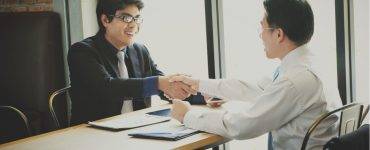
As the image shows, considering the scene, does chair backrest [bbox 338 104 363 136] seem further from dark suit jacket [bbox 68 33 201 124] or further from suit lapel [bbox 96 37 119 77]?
suit lapel [bbox 96 37 119 77]

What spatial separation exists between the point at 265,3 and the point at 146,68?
1325mm

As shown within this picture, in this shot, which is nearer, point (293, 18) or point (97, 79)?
point (293, 18)

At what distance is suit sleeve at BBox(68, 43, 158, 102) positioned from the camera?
242cm

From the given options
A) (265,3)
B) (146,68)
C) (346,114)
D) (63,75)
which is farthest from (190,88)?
(63,75)

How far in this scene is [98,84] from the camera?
246 cm

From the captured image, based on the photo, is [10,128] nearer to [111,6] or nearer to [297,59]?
[111,6]

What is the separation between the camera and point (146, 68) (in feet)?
9.71

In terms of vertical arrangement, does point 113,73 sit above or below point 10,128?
above

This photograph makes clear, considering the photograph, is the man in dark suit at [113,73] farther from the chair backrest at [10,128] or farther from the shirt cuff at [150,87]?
the chair backrest at [10,128]

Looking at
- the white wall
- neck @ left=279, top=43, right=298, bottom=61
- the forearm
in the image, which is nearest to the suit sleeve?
the forearm

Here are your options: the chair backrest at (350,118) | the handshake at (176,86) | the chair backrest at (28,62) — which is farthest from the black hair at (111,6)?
the chair backrest at (350,118)

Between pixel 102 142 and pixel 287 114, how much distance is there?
712 millimetres

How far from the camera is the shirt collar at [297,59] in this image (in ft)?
5.65

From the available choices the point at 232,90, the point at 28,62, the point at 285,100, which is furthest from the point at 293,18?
the point at 28,62
